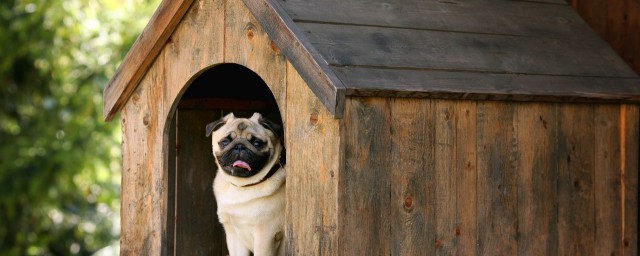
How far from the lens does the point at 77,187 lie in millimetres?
10242

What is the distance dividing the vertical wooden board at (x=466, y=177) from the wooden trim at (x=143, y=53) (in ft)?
4.24

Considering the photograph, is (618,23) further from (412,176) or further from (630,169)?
(412,176)

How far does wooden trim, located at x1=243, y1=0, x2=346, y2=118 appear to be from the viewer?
11.3ft

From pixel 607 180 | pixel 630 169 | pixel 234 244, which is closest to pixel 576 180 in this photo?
pixel 607 180

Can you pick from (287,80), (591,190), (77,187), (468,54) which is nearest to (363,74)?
(287,80)

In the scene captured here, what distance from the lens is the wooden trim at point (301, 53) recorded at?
11.3 ft

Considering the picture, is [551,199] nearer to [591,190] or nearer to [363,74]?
[591,190]

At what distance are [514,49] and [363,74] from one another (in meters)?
0.96

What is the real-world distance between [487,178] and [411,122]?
47 cm

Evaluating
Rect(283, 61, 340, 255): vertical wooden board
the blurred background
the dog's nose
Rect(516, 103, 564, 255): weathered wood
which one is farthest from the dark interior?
the blurred background

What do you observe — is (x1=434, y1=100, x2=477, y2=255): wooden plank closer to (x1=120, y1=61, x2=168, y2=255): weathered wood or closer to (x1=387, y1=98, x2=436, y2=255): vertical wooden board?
(x1=387, y1=98, x2=436, y2=255): vertical wooden board

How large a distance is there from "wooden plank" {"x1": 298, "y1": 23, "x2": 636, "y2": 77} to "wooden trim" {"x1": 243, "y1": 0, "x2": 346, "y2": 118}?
0.21ft

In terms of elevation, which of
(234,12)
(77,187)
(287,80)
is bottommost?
(77,187)

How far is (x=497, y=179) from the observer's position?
4.00 m
